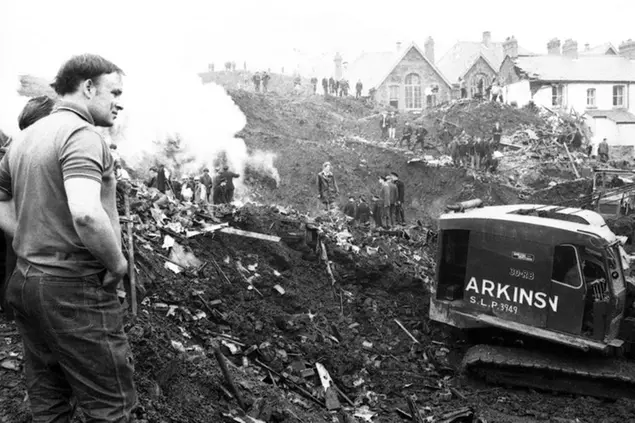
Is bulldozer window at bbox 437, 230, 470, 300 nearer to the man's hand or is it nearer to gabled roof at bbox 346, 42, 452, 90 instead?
the man's hand

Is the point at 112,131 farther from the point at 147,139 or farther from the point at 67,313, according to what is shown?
the point at 67,313

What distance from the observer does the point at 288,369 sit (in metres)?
7.36

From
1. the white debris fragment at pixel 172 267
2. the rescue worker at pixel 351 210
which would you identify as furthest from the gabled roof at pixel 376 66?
the white debris fragment at pixel 172 267

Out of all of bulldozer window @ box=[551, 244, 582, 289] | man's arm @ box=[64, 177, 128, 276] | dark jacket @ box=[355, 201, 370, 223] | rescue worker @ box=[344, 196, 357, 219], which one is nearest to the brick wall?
rescue worker @ box=[344, 196, 357, 219]

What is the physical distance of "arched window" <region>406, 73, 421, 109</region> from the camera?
46.9 metres

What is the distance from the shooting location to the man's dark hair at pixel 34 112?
4164mm

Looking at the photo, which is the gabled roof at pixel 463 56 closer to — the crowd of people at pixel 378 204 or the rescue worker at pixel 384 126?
the rescue worker at pixel 384 126

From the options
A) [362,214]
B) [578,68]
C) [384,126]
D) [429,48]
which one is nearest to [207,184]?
[362,214]

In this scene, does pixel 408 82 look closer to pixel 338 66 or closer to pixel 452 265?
pixel 338 66

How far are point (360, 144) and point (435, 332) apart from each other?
2058cm

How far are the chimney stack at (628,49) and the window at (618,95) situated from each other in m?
7.07

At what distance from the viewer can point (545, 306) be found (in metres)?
8.11

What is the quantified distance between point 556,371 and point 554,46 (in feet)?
146

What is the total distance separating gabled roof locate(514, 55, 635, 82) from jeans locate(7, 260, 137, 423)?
139 ft
